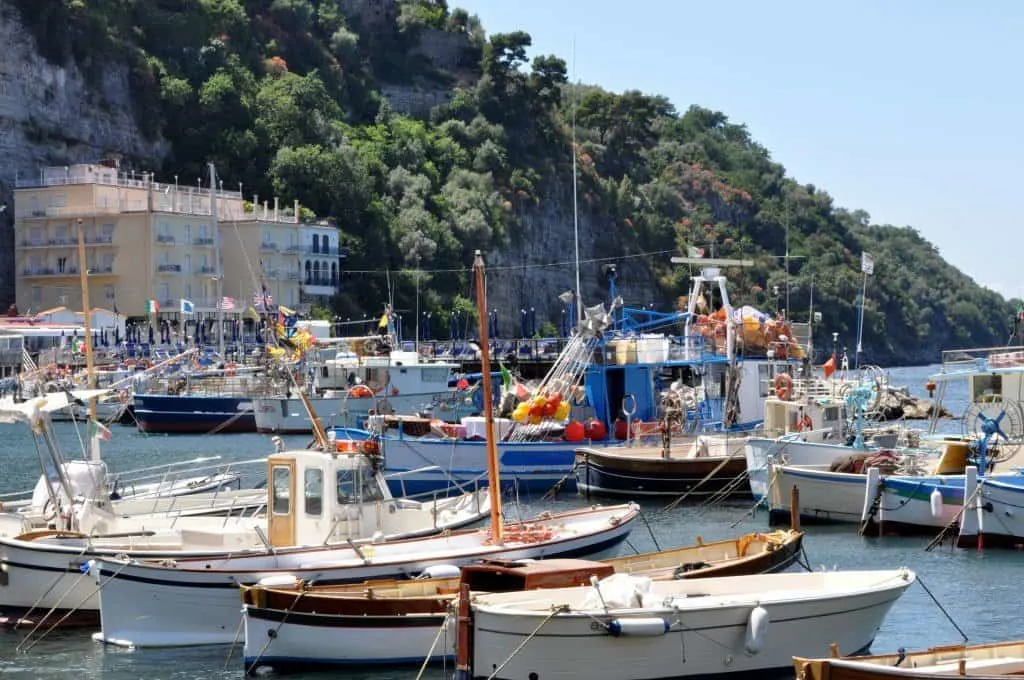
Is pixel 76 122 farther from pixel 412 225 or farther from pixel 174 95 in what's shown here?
pixel 412 225

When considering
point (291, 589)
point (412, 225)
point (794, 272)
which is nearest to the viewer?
point (291, 589)

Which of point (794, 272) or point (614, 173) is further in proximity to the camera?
point (794, 272)

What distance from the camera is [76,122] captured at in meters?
106

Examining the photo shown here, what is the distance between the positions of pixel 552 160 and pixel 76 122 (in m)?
49.4

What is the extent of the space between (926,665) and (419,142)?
112 meters

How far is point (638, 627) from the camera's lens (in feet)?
66.7

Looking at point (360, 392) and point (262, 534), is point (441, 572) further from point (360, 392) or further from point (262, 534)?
point (360, 392)

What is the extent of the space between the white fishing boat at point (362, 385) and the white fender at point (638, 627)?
50723 millimetres

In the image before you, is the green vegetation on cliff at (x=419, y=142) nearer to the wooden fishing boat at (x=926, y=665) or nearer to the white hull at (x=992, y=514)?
the white hull at (x=992, y=514)

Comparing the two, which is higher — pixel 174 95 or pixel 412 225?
pixel 174 95

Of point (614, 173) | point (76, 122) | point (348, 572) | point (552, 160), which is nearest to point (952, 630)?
point (348, 572)

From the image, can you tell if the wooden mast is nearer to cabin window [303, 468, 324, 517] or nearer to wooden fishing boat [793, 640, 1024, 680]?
cabin window [303, 468, 324, 517]

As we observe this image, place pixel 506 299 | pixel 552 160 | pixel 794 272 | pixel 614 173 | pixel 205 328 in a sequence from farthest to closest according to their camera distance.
Answer: pixel 794 272, pixel 614 173, pixel 552 160, pixel 506 299, pixel 205 328

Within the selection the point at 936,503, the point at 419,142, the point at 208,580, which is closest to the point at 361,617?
the point at 208,580
